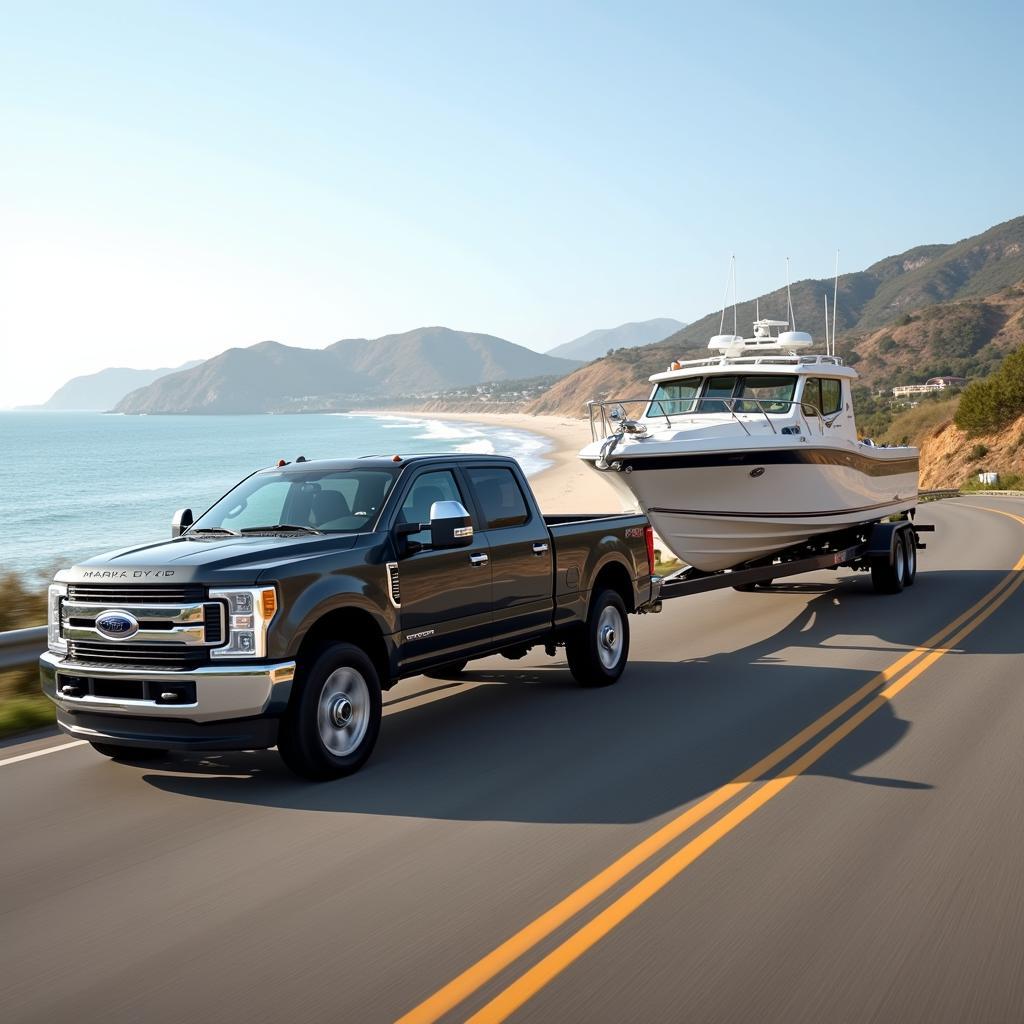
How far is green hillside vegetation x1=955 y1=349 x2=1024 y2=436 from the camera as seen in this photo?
6725 centimetres

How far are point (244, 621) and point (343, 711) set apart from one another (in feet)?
2.96

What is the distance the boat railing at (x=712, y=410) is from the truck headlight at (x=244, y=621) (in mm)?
8281

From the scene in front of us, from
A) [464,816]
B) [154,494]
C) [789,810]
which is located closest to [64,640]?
[464,816]

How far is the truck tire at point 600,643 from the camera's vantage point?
9977 millimetres

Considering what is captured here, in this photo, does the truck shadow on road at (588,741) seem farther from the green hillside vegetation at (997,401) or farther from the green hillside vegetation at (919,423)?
the green hillside vegetation at (919,423)

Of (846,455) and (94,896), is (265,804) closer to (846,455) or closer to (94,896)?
(94,896)

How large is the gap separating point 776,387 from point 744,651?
5146 mm

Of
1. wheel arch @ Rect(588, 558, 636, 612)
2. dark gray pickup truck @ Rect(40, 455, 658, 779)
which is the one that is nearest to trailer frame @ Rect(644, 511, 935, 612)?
wheel arch @ Rect(588, 558, 636, 612)

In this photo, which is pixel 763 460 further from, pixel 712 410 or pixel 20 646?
pixel 20 646

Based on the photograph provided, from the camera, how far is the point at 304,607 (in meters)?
6.95

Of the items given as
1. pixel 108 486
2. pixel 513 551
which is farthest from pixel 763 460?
pixel 108 486

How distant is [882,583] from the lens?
1642cm

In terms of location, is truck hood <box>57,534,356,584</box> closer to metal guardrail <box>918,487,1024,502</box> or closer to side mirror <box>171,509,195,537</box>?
side mirror <box>171,509,195,537</box>

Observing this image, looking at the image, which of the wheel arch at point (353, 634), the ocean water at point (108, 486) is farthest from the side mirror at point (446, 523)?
the ocean water at point (108, 486)
